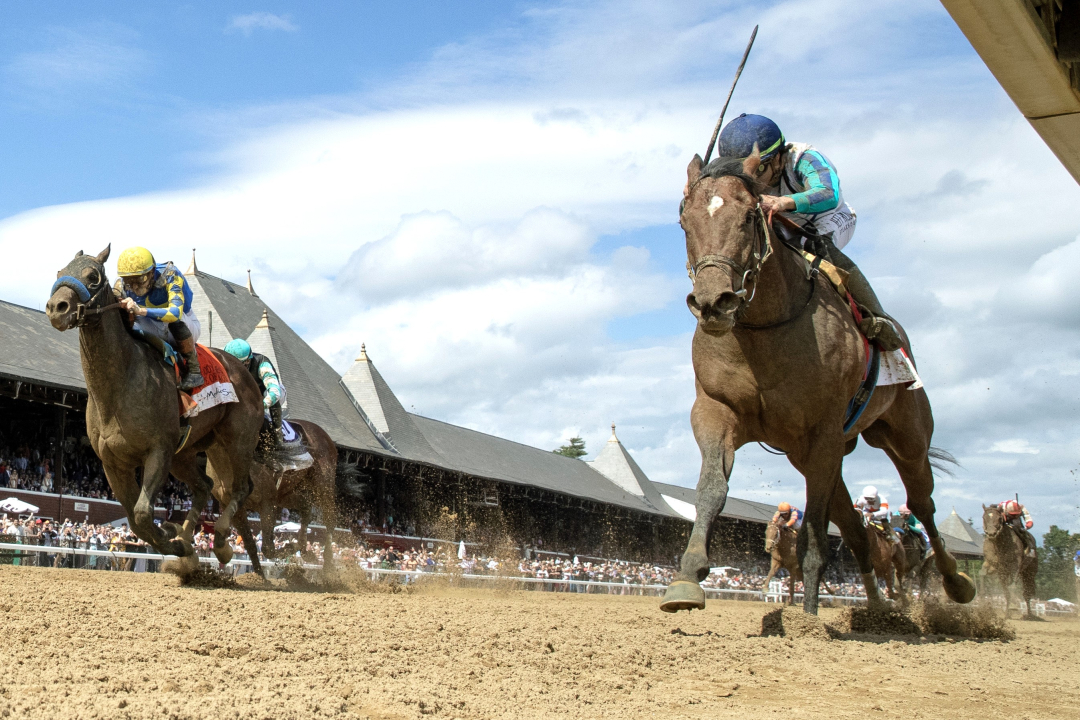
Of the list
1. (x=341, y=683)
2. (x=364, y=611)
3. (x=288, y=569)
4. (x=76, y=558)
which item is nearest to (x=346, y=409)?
(x=76, y=558)

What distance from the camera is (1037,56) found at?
5316 millimetres

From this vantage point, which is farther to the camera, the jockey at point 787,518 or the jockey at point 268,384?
the jockey at point 787,518

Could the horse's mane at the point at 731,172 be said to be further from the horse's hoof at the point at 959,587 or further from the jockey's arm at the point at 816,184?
the horse's hoof at the point at 959,587

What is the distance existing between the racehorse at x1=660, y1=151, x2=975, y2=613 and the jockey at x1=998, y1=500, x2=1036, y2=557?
1449 centimetres

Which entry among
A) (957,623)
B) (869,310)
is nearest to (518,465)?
(957,623)

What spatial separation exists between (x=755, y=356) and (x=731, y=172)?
107 cm

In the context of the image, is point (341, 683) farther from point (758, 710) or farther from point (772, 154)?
point (772, 154)

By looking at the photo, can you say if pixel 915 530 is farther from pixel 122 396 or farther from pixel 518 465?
pixel 518 465

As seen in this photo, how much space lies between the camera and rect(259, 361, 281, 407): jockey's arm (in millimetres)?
11836

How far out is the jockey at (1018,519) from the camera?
64.3ft

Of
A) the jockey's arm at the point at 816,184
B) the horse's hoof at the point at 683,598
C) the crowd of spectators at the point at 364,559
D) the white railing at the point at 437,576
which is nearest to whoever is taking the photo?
the horse's hoof at the point at 683,598

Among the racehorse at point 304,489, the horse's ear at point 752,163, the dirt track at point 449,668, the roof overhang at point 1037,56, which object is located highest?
the roof overhang at point 1037,56

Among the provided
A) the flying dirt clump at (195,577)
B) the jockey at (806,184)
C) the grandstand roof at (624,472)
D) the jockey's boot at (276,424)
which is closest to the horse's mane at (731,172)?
the jockey at (806,184)

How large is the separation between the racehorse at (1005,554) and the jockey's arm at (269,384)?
1362 centimetres
